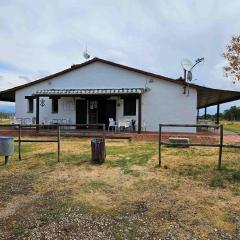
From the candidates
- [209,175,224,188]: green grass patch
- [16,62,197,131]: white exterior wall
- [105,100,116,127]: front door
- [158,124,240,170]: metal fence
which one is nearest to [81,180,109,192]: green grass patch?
[209,175,224,188]: green grass patch

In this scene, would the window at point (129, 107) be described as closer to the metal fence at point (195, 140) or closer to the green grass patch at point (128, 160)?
the metal fence at point (195, 140)

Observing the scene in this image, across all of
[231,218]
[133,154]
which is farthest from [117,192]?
[133,154]

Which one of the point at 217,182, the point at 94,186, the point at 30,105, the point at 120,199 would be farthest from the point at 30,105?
the point at 120,199

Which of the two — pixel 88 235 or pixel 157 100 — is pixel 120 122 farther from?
pixel 88 235

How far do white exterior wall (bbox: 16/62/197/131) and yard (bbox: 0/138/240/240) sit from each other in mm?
10668

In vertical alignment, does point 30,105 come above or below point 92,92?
below

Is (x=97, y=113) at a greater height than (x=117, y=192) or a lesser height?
greater

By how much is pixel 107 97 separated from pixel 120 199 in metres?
16.0

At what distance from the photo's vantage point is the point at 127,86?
21.3 m

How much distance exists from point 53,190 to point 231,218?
334 centimetres

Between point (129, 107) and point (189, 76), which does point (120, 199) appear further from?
point (129, 107)

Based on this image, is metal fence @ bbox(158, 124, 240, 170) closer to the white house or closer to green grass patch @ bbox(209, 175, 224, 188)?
green grass patch @ bbox(209, 175, 224, 188)

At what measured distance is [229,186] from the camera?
692 centimetres

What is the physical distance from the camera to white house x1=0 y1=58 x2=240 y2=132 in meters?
20.2
